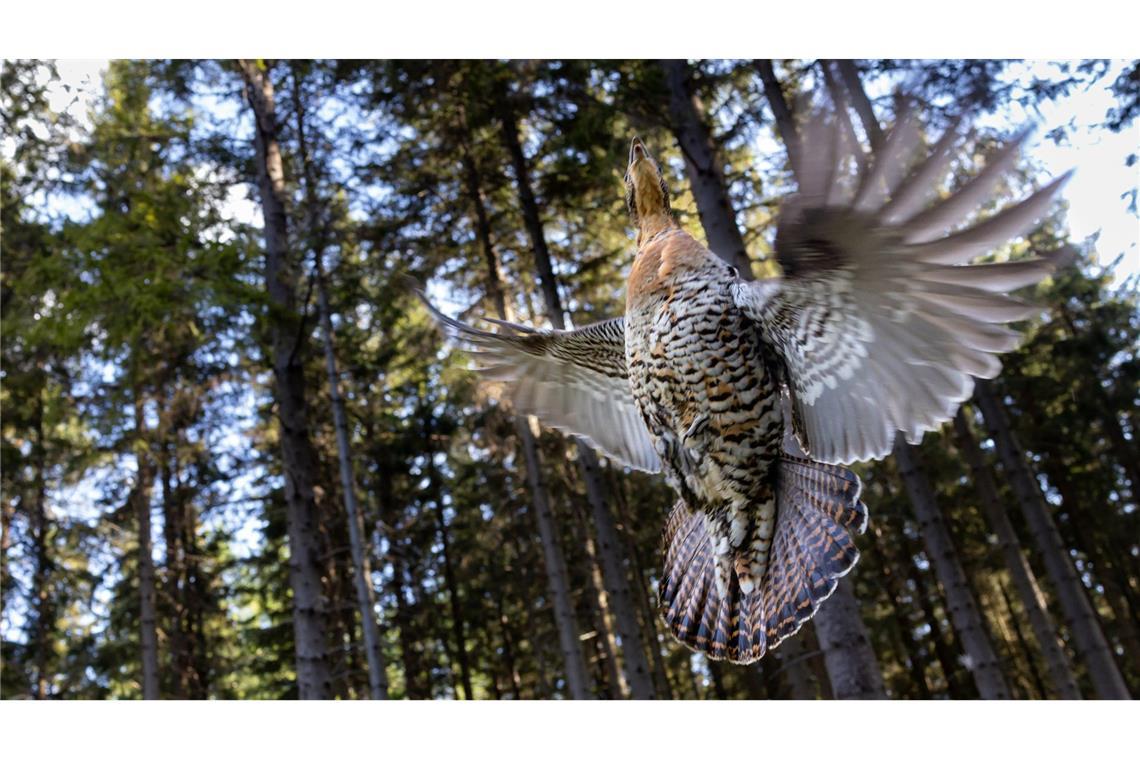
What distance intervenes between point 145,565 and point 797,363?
753cm

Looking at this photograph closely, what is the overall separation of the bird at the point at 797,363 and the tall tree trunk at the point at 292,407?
14.5 ft

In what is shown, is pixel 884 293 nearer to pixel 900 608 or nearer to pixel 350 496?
pixel 350 496

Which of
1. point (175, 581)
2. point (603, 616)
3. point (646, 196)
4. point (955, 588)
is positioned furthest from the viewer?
point (175, 581)

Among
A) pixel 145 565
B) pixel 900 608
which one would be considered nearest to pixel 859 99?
pixel 145 565

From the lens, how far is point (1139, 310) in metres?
6.54

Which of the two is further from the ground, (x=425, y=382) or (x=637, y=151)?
(x=425, y=382)

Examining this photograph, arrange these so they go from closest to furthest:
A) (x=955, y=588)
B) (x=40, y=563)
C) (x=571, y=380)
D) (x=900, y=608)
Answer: (x=571, y=380), (x=955, y=588), (x=40, y=563), (x=900, y=608)

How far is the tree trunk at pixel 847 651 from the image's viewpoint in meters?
3.21

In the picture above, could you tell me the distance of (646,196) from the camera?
144 centimetres

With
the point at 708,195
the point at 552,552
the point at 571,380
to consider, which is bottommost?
the point at 571,380

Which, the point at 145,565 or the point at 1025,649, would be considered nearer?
the point at 145,565

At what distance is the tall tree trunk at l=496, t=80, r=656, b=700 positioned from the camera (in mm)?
6430

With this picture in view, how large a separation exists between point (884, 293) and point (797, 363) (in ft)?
0.66

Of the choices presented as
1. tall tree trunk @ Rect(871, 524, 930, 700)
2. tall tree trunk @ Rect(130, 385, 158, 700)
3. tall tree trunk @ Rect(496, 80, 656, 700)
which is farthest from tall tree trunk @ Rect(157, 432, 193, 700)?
tall tree trunk @ Rect(871, 524, 930, 700)
